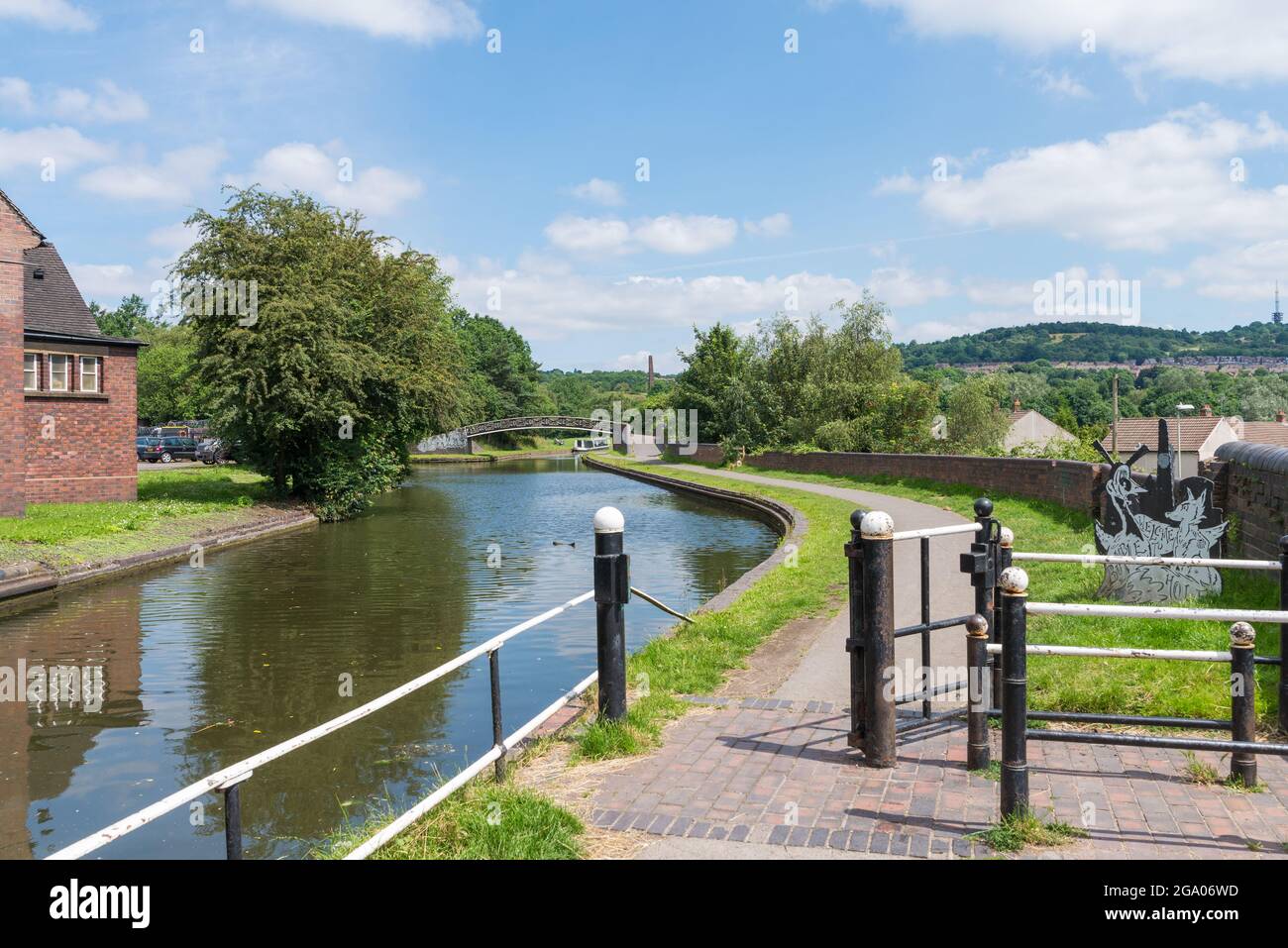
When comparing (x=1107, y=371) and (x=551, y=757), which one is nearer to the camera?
(x=551, y=757)

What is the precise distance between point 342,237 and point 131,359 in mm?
7123

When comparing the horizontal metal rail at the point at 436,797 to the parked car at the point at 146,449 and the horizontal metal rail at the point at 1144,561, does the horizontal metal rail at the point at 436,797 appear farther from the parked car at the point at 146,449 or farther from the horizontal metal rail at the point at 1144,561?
the parked car at the point at 146,449

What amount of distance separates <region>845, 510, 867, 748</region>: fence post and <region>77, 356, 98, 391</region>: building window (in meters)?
25.6

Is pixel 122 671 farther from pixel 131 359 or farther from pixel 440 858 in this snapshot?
pixel 131 359

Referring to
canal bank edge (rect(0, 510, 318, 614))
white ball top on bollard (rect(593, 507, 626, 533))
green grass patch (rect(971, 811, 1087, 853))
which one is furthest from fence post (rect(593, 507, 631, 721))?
canal bank edge (rect(0, 510, 318, 614))

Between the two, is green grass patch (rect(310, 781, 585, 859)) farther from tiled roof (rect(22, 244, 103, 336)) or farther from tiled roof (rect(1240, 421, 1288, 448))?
tiled roof (rect(1240, 421, 1288, 448))

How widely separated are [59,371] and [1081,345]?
178788 mm

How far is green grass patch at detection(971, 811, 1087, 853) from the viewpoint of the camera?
403cm

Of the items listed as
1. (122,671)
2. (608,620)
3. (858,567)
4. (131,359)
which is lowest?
(122,671)

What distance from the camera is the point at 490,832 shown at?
4.18 metres

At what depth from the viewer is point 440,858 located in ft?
13.3

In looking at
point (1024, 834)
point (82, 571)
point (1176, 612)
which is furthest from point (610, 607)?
point (82, 571)

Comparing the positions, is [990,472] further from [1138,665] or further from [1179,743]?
[1179,743]
